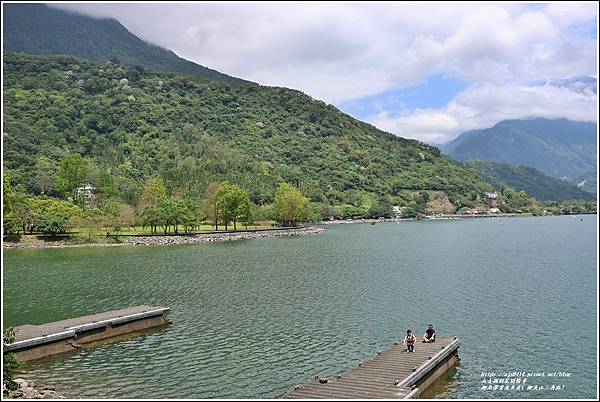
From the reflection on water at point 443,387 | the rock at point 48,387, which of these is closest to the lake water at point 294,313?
the reflection on water at point 443,387

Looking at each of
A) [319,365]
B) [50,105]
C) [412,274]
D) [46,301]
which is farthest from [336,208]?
[319,365]

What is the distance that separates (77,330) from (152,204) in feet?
268

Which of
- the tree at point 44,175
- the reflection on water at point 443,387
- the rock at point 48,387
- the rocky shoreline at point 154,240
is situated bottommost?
the reflection on water at point 443,387

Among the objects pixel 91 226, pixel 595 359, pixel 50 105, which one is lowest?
pixel 595 359

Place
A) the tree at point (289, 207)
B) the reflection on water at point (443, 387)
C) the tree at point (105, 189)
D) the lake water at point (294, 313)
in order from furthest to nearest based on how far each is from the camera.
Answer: the tree at point (289, 207) → the tree at point (105, 189) → the lake water at point (294, 313) → the reflection on water at point (443, 387)

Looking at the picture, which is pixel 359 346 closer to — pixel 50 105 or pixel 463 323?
pixel 463 323

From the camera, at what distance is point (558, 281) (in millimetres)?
51906

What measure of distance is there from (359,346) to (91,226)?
2897 inches

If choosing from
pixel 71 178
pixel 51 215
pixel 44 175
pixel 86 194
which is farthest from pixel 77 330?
pixel 44 175

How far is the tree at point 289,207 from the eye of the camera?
133m

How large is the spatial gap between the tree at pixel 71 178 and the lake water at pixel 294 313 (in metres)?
48.5

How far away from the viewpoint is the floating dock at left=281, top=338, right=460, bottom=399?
2009cm

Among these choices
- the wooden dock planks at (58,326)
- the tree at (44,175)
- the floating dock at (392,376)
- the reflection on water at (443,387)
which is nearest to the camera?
the floating dock at (392,376)

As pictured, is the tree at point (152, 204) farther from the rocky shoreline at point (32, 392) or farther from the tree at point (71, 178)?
the rocky shoreline at point (32, 392)
